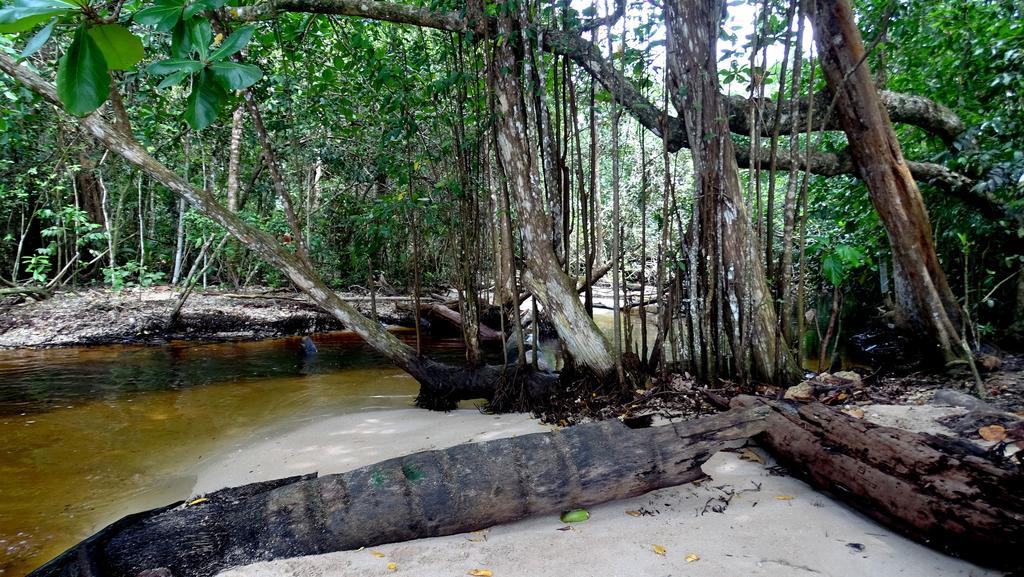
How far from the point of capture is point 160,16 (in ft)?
3.81

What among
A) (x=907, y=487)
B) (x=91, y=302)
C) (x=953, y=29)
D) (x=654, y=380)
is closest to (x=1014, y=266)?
(x=953, y=29)

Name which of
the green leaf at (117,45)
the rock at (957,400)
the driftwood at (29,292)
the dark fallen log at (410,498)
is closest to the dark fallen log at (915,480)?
the dark fallen log at (410,498)

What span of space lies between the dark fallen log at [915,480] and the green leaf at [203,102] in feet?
9.18

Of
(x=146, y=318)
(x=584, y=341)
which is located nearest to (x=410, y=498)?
(x=584, y=341)

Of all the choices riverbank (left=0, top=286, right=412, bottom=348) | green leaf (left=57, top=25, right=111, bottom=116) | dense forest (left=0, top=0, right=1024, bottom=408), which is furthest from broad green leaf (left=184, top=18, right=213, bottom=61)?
riverbank (left=0, top=286, right=412, bottom=348)

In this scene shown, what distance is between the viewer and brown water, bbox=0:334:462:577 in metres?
3.30

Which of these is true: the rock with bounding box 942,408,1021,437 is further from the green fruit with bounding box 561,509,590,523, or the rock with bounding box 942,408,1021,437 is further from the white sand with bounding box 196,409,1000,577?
the green fruit with bounding box 561,509,590,523

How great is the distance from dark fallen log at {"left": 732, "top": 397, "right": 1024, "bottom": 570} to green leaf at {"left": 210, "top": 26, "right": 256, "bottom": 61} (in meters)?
2.79

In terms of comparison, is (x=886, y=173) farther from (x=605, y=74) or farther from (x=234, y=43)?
(x=234, y=43)

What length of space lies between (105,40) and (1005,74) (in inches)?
276

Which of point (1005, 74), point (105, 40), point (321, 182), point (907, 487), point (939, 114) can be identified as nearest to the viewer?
point (105, 40)

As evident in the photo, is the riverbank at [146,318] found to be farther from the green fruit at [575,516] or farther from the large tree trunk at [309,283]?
the green fruit at [575,516]

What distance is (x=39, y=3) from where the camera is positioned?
3.17 ft

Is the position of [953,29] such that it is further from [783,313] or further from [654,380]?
[654,380]
